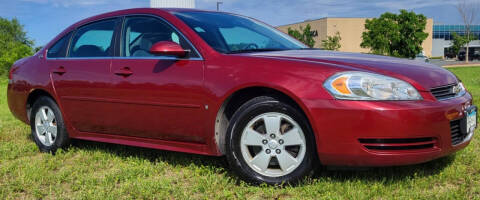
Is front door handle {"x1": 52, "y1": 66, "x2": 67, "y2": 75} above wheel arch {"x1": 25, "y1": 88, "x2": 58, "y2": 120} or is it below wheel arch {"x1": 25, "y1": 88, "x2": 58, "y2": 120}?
above

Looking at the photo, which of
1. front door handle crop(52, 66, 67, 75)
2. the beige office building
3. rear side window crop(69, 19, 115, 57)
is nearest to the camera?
rear side window crop(69, 19, 115, 57)

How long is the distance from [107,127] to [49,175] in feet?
2.16

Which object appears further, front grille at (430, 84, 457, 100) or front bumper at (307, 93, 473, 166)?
front grille at (430, 84, 457, 100)

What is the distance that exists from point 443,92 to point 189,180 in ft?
6.69

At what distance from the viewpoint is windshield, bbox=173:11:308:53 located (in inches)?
149

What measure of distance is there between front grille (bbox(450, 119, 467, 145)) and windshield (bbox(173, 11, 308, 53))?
1.57 m

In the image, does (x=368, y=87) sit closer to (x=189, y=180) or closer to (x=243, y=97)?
(x=243, y=97)

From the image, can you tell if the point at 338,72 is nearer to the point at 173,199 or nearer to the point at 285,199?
A: the point at 285,199

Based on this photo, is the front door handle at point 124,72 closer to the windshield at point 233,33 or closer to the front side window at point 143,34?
the front side window at point 143,34

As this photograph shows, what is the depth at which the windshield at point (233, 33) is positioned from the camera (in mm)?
3777

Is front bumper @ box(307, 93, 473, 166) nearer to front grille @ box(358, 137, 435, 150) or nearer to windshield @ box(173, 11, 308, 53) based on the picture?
front grille @ box(358, 137, 435, 150)

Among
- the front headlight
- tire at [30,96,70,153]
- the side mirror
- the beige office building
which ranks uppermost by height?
the beige office building

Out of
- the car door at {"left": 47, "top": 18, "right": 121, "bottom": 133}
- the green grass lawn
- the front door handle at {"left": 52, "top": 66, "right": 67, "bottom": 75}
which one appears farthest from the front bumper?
the front door handle at {"left": 52, "top": 66, "right": 67, "bottom": 75}

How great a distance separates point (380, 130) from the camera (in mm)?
2904
